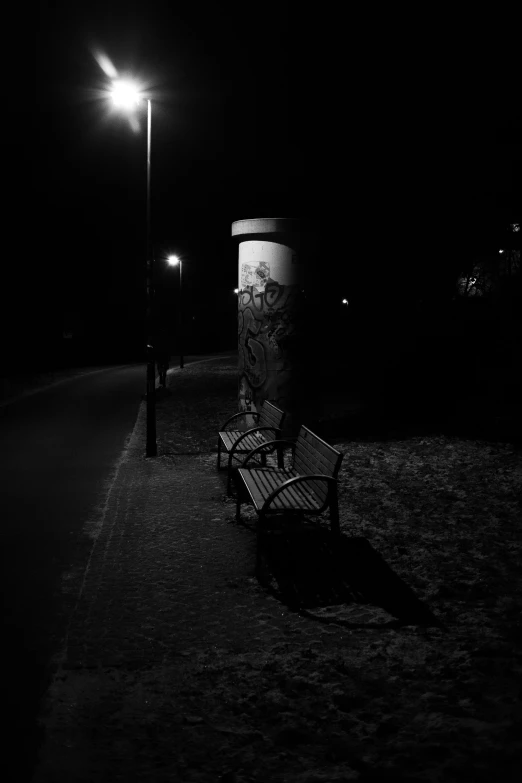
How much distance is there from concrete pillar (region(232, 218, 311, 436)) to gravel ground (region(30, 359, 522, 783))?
5041mm

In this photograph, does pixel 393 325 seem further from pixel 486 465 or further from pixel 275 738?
pixel 275 738

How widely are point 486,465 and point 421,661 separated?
6.25 m

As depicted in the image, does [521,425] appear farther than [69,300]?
No

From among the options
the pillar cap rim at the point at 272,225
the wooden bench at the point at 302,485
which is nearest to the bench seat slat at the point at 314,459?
the wooden bench at the point at 302,485

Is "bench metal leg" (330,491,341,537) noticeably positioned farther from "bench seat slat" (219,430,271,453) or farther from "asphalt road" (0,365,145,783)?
"bench seat slat" (219,430,271,453)

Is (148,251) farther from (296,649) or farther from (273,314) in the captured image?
(296,649)

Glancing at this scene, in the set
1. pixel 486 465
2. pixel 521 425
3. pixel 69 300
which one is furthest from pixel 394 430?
pixel 69 300

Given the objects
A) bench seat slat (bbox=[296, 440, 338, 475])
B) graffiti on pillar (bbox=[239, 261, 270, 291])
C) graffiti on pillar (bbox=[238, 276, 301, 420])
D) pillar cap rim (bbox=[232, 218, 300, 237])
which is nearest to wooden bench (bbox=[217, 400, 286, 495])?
bench seat slat (bbox=[296, 440, 338, 475])

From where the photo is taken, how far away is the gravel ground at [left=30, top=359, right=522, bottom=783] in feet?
11.4

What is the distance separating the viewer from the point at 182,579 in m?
5.89

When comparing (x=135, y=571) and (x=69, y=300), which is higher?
(x=69, y=300)

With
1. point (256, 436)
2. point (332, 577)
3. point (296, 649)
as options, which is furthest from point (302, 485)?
point (256, 436)

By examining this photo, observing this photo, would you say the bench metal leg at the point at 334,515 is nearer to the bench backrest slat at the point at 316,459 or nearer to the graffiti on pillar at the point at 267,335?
the bench backrest slat at the point at 316,459

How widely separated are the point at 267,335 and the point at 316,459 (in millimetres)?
6608
